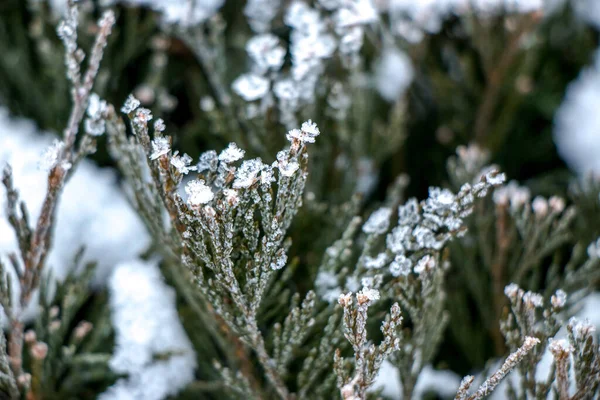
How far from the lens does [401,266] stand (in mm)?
816

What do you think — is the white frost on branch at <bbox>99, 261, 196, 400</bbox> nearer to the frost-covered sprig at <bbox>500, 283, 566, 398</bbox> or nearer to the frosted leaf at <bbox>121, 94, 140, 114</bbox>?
the frosted leaf at <bbox>121, 94, 140, 114</bbox>

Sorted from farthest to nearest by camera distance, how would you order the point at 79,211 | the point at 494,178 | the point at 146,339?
1. the point at 79,211
2. the point at 146,339
3. the point at 494,178

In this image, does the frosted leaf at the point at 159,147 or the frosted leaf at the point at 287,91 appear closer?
the frosted leaf at the point at 159,147

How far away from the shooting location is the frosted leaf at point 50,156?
0.81 metres

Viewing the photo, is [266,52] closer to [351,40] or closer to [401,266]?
[351,40]

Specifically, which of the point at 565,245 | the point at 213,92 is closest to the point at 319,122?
the point at 213,92

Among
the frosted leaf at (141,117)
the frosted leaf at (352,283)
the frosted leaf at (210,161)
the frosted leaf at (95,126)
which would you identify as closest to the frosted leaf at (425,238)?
the frosted leaf at (352,283)

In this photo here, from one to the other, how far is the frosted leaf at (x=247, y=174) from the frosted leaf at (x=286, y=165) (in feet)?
0.11

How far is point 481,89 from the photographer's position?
156 cm

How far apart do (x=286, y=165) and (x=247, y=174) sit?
0.05 metres

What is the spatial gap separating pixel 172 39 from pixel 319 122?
23.3 inches

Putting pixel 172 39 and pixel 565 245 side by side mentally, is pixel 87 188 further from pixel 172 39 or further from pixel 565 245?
pixel 565 245

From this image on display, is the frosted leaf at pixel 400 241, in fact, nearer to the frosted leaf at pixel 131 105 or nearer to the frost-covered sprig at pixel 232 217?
the frost-covered sprig at pixel 232 217

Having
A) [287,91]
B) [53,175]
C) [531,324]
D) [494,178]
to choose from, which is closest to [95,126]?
[53,175]
